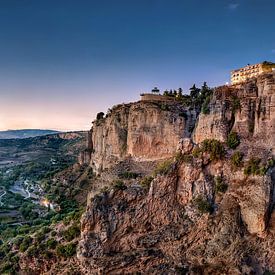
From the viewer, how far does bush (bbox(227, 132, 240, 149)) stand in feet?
102

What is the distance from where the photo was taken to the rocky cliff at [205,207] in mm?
27547

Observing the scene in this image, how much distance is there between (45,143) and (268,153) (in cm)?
15515

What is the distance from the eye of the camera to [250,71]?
45.2 m

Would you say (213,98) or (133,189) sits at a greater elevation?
(213,98)

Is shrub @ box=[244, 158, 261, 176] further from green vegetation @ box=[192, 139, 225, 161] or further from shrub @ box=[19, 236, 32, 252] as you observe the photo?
shrub @ box=[19, 236, 32, 252]

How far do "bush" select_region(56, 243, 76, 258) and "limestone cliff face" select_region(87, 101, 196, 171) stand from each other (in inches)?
556

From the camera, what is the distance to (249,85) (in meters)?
32.0

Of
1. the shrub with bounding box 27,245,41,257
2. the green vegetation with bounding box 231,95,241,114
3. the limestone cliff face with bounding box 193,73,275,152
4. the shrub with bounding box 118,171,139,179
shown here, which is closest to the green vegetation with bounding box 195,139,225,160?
the limestone cliff face with bounding box 193,73,275,152

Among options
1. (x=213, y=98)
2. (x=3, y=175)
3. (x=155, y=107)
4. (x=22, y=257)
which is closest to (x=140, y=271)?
(x=22, y=257)

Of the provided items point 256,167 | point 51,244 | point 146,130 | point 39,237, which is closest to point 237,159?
point 256,167

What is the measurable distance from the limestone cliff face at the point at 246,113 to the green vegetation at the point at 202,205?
5.91 metres

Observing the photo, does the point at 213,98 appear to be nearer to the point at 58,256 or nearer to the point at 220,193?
the point at 220,193

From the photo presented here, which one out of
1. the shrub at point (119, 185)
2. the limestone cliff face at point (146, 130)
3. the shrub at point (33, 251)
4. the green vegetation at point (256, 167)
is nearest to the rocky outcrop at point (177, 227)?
the shrub at point (119, 185)

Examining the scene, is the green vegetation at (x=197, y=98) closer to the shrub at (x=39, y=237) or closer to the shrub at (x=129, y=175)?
the shrub at (x=129, y=175)
